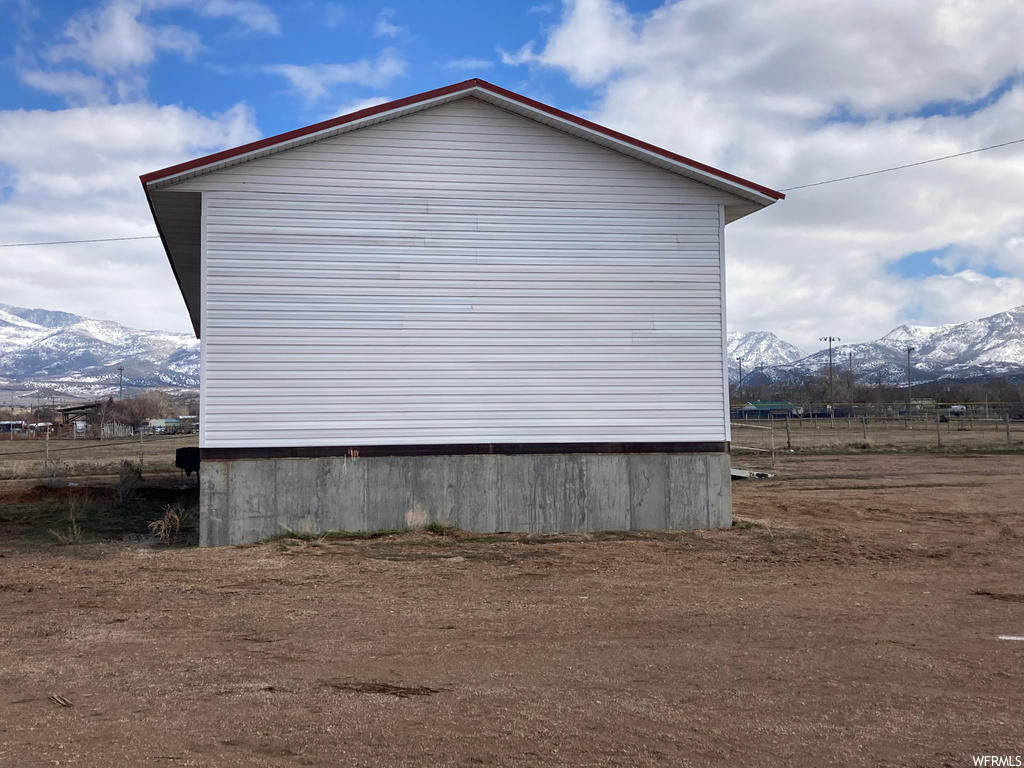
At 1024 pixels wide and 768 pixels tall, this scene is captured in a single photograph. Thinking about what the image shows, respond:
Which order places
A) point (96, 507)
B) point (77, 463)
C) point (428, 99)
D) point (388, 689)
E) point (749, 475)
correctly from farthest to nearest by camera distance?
point (77, 463) < point (749, 475) < point (96, 507) < point (428, 99) < point (388, 689)

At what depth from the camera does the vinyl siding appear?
13258 mm

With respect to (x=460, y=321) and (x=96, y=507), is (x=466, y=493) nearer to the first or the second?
(x=460, y=321)

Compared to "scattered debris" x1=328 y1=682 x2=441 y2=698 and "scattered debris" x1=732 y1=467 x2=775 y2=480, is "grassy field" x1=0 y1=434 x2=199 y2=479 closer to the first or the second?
"scattered debris" x1=732 y1=467 x2=775 y2=480

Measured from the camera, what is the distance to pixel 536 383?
13.9 metres

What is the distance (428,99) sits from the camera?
44.8 ft

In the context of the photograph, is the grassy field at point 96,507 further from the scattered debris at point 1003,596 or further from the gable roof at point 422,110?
the scattered debris at point 1003,596

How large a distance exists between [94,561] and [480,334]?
653 cm

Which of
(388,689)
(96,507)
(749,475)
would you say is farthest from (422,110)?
(749,475)

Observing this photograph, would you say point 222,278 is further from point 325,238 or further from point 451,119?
point 451,119

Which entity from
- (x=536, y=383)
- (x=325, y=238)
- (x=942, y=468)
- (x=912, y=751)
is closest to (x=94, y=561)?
(x=325, y=238)

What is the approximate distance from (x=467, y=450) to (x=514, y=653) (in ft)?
22.5

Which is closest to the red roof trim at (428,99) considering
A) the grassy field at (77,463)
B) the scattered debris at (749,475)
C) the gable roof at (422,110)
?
the gable roof at (422,110)

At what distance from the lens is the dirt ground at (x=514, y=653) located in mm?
4984

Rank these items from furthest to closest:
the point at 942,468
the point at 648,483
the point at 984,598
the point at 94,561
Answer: the point at 942,468 < the point at 648,483 < the point at 94,561 < the point at 984,598
